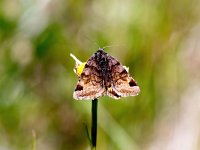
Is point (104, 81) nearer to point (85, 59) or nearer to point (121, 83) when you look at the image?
point (121, 83)

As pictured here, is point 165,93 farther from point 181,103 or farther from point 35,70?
point 35,70

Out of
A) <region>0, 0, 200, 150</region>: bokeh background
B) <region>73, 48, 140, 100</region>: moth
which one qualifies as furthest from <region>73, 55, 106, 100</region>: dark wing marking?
<region>0, 0, 200, 150</region>: bokeh background

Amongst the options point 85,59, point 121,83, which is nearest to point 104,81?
point 121,83

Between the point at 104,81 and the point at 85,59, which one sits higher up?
the point at 85,59

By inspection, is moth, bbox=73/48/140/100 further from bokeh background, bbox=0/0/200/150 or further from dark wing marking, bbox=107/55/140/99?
bokeh background, bbox=0/0/200/150

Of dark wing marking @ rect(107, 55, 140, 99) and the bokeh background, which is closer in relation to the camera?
dark wing marking @ rect(107, 55, 140, 99)

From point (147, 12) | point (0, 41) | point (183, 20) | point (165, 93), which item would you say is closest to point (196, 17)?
point (183, 20)

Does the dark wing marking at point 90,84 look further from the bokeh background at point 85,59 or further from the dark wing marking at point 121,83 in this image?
the bokeh background at point 85,59
